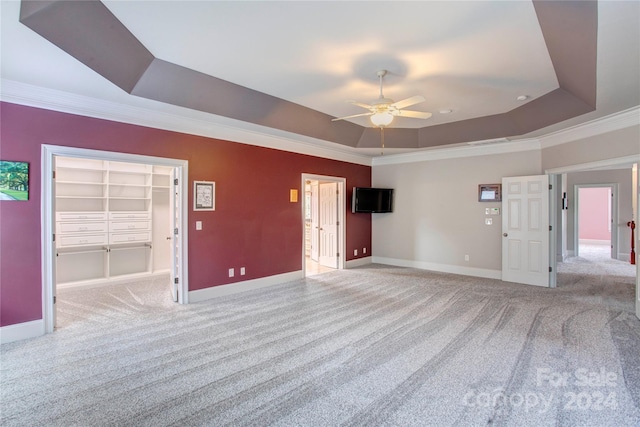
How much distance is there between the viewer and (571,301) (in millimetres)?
4715

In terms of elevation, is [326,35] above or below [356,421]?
above

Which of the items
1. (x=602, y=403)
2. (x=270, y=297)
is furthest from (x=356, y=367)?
(x=270, y=297)

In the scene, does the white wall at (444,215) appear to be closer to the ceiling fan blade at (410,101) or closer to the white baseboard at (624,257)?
the ceiling fan blade at (410,101)

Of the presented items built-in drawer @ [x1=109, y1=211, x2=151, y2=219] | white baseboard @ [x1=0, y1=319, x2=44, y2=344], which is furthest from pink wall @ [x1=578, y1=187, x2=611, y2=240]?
white baseboard @ [x1=0, y1=319, x2=44, y2=344]

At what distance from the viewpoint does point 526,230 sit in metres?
5.79

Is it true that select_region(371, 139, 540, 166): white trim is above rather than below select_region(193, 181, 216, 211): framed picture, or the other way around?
above

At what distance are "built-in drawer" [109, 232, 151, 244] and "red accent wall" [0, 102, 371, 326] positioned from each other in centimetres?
210

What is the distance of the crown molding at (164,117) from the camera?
3402 mm

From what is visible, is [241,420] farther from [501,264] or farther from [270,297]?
[501,264]

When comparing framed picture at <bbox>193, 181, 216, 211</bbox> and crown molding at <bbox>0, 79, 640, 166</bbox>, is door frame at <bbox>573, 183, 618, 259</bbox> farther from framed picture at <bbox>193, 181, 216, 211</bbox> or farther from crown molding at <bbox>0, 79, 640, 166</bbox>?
framed picture at <bbox>193, 181, 216, 211</bbox>

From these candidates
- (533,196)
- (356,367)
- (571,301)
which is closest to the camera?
(356,367)

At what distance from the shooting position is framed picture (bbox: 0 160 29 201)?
3.30m

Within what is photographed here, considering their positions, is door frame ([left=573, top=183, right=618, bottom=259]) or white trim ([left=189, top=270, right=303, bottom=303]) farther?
door frame ([left=573, top=183, right=618, bottom=259])

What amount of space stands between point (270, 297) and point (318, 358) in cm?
214
